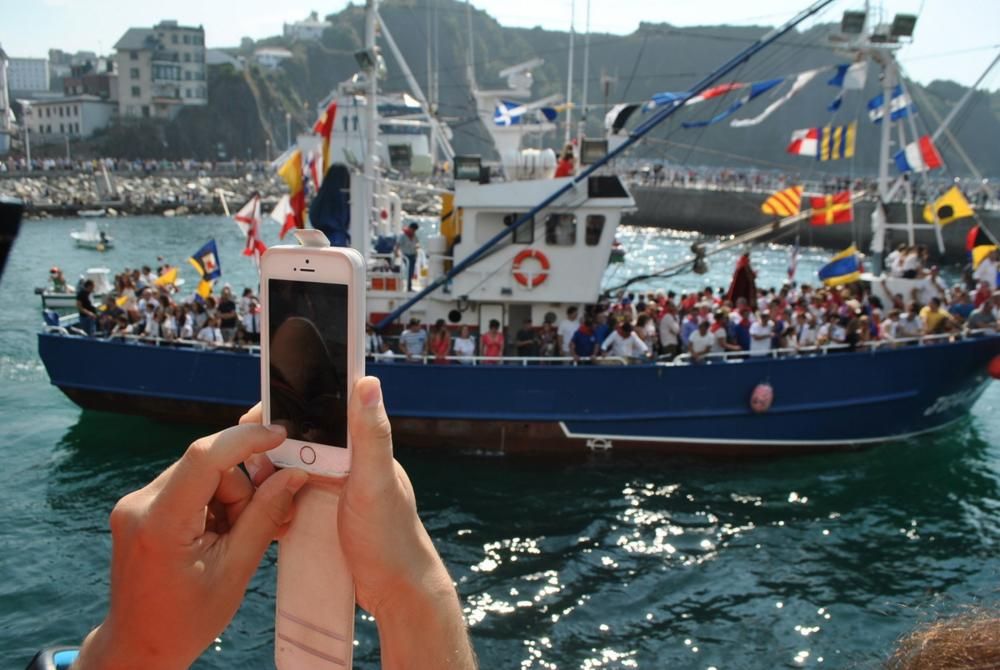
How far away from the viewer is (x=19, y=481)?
13.8 meters

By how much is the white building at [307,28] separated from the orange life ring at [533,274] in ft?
544

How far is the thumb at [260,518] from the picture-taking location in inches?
71.6

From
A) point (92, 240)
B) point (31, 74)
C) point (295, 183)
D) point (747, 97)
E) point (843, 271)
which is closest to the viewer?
point (747, 97)

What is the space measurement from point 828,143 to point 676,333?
10239mm

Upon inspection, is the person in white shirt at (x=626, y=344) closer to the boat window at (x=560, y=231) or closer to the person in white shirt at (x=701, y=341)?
the person in white shirt at (x=701, y=341)

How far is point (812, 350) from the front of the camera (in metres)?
14.5

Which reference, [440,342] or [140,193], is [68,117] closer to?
[140,193]

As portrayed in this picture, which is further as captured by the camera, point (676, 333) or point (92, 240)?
point (92, 240)

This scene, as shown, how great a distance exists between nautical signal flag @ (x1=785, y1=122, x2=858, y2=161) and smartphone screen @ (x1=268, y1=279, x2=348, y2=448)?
21.3 meters

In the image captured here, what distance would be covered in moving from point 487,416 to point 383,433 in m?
12.8

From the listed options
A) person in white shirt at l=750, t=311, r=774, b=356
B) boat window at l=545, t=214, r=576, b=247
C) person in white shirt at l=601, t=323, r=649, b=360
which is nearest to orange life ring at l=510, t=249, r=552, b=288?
boat window at l=545, t=214, r=576, b=247

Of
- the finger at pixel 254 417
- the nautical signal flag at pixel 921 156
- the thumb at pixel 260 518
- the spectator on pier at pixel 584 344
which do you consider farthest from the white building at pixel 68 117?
the thumb at pixel 260 518

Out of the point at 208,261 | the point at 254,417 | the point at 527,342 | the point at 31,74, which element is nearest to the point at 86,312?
the point at 208,261

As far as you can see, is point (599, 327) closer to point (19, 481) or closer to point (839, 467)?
point (839, 467)
